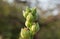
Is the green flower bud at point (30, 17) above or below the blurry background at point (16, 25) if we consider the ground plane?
above

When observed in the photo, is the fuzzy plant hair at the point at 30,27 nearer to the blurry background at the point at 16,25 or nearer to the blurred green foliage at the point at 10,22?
the blurry background at the point at 16,25

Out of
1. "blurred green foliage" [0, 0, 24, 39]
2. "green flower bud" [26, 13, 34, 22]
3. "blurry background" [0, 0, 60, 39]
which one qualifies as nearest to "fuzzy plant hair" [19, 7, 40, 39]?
"green flower bud" [26, 13, 34, 22]

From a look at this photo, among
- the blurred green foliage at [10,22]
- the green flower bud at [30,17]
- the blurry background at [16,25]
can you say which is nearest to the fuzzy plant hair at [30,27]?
the green flower bud at [30,17]

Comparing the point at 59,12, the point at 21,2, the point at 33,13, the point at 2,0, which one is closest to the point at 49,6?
the point at 59,12

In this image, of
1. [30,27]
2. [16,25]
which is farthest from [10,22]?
[30,27]

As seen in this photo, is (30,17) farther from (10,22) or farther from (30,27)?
(10,22)

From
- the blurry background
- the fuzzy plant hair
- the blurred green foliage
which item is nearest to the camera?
the fuzzy plant hair

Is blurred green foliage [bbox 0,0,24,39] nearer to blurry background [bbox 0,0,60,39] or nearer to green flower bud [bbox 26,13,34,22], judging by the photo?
blurry background [bbox 0,0,60,39]

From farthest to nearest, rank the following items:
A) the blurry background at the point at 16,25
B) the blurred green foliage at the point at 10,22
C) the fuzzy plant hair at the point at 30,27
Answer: the blurry background at the point at 16,25, the blurred green foliage at the point at 10,22, the fuzzy plant hair at the point at 30,27

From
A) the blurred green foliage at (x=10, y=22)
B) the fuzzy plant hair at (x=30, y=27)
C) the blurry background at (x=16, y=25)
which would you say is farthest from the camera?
the blurry background at (x=16, y=25)

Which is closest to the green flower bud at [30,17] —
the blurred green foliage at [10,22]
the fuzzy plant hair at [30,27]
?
the fuzzy plant hair at [30,27]

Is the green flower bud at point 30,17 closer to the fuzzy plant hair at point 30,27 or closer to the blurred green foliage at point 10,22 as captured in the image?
the fuzzy plant hair at point 30,27

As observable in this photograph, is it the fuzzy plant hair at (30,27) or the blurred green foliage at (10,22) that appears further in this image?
the blurred green foliage at (10,22)
